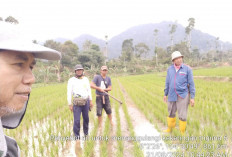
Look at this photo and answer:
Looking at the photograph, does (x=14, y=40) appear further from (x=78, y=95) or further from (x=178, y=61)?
(x=178, y=61)

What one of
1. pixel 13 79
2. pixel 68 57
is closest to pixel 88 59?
pixel 68 57

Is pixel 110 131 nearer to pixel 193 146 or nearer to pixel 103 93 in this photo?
pixel 103 93

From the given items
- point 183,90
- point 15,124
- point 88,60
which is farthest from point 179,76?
point 88,60

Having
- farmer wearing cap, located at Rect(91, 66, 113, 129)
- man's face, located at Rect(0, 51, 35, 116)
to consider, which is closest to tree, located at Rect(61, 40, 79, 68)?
farmer wearing cap, located at Rect(91, 66, 113, 129)

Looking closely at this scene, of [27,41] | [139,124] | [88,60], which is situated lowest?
[139,124]

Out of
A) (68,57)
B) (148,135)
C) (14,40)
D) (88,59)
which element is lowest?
(148,135)

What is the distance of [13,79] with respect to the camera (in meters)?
0.61

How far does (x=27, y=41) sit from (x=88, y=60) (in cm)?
3274

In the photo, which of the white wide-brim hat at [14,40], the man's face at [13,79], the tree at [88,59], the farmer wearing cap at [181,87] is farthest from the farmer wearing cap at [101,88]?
the tree at [88,59]

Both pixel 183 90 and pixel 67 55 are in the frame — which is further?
pixel 67 55

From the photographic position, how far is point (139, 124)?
3.96 metres

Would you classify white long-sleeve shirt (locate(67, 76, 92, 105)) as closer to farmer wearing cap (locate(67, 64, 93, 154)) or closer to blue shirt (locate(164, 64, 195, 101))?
farmer wearing cap (locate(67, 64, 93, 154))

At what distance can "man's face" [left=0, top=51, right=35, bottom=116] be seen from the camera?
57 cm

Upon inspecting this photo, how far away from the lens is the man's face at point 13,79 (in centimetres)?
57
